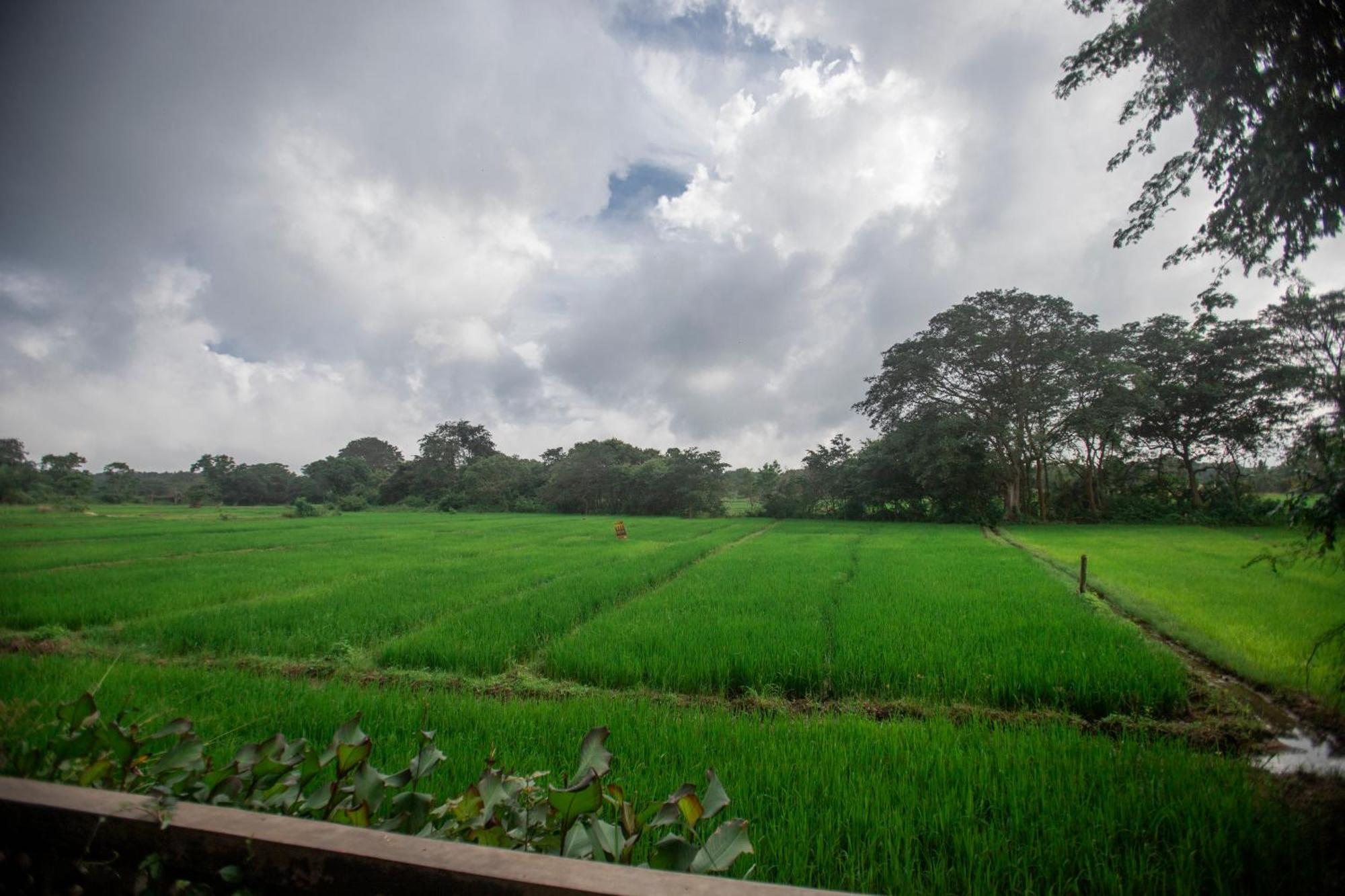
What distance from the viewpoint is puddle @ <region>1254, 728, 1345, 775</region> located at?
2.72 metres

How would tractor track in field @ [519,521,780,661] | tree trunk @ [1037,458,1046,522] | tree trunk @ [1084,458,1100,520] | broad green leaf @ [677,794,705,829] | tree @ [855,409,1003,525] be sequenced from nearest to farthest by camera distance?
1. broad green leaf @ [677,794,705,829]
2. tractor track in field @ [519,521,780,661]
3. tree trunk @ [1084,458,1100,520]
4. tree trunk @ [1037,458,1046,522]
5. tree @ [855,409,1003,525]

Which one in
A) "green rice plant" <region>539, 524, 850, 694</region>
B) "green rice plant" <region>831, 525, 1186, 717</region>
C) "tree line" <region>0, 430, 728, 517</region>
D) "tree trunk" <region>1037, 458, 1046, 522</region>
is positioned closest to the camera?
"green rice plant" <region>831, 525, 1186, 717</region>

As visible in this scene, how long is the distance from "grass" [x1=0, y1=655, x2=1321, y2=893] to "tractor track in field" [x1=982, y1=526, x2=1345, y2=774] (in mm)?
763

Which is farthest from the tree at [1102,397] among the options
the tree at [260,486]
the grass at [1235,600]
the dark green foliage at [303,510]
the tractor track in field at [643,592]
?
the tree at [260,486]

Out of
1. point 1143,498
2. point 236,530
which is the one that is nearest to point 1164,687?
point 1143,498

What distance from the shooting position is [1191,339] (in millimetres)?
13445

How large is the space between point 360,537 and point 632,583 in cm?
1465

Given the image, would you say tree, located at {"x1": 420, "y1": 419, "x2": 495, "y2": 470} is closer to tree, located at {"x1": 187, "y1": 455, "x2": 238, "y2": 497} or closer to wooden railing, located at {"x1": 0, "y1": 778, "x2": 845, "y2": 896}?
tree, located at {"x1": 187, "y1": 455, "x2": 238, "y2": 497}

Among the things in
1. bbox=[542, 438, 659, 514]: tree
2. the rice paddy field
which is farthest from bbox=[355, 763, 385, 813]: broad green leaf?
bbox=[542, 438, 659, 514]: tree

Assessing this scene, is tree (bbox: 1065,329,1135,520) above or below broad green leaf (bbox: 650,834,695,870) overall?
above

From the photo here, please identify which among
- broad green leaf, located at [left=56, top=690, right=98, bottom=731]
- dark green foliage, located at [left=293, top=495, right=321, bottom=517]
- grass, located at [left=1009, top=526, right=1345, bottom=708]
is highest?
broad green leaf, located at [left=56, top=690, right=98, bottom=731]

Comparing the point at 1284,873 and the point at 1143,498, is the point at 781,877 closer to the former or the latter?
the point at 1284,873

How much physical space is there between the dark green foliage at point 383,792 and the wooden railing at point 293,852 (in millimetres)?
94

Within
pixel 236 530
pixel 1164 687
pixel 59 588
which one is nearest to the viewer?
pixel 1164 687
